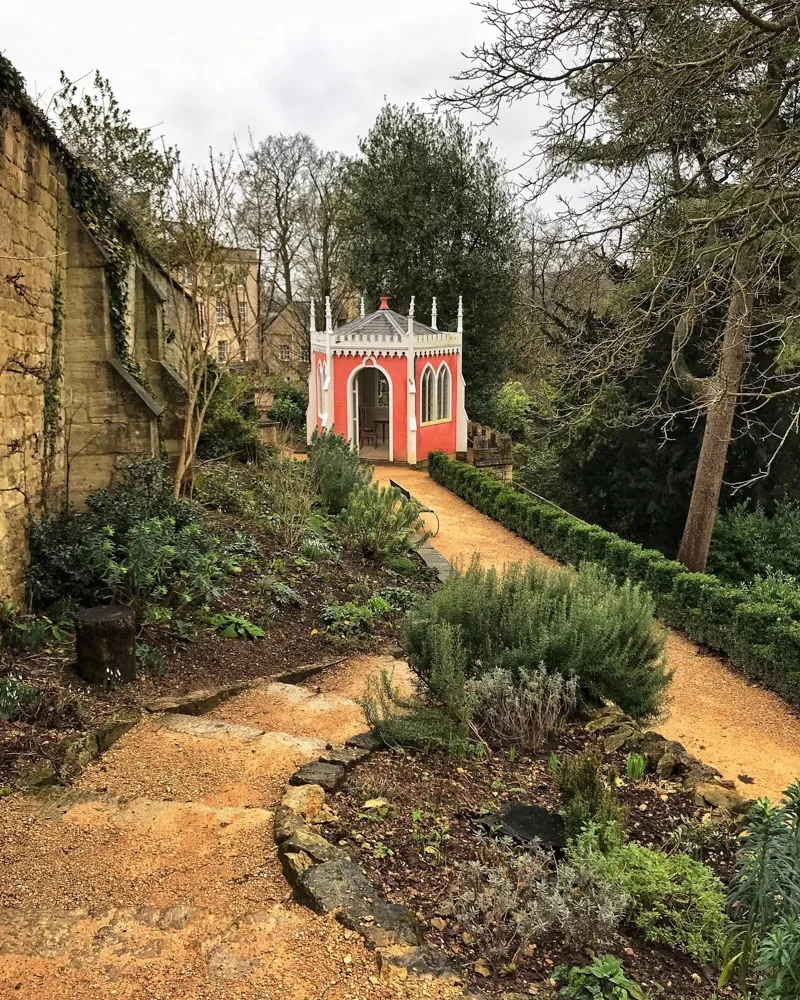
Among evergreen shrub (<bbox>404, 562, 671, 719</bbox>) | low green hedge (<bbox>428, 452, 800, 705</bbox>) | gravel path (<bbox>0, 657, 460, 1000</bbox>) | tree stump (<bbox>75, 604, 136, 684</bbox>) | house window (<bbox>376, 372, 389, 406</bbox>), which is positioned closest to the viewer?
gravel path (<bbox>0, 657, 460, 1000</bbox>)

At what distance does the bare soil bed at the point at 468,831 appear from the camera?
8.41ft

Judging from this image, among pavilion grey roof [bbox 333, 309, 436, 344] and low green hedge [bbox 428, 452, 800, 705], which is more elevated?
pavilion grey roof [bbox 333, 309, 436, 344]

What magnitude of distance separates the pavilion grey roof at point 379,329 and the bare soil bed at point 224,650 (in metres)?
11.3

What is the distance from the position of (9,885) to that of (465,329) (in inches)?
874

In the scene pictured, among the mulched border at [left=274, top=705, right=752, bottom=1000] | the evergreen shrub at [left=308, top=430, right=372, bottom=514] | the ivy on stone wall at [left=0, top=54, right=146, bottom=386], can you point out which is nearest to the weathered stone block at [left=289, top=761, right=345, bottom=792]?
the mulched border at [left=274, top=705, right=752, bottom=1000]

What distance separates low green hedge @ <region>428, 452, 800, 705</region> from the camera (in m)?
8.13

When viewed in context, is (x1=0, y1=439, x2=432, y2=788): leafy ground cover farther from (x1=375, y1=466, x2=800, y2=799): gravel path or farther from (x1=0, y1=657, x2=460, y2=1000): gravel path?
(x1=375, y1=466, x2=800, y2=799): gravel path

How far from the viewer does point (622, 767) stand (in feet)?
13.9

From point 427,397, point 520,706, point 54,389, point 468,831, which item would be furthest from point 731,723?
point 427,397

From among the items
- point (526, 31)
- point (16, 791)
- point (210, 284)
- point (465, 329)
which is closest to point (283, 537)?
point (210, 284)

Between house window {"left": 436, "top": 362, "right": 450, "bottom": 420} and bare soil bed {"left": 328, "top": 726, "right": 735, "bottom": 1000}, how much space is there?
16649mm

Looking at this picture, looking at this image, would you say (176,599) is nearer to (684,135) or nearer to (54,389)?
(54,389)

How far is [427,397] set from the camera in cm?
2039

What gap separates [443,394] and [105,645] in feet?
56.0
